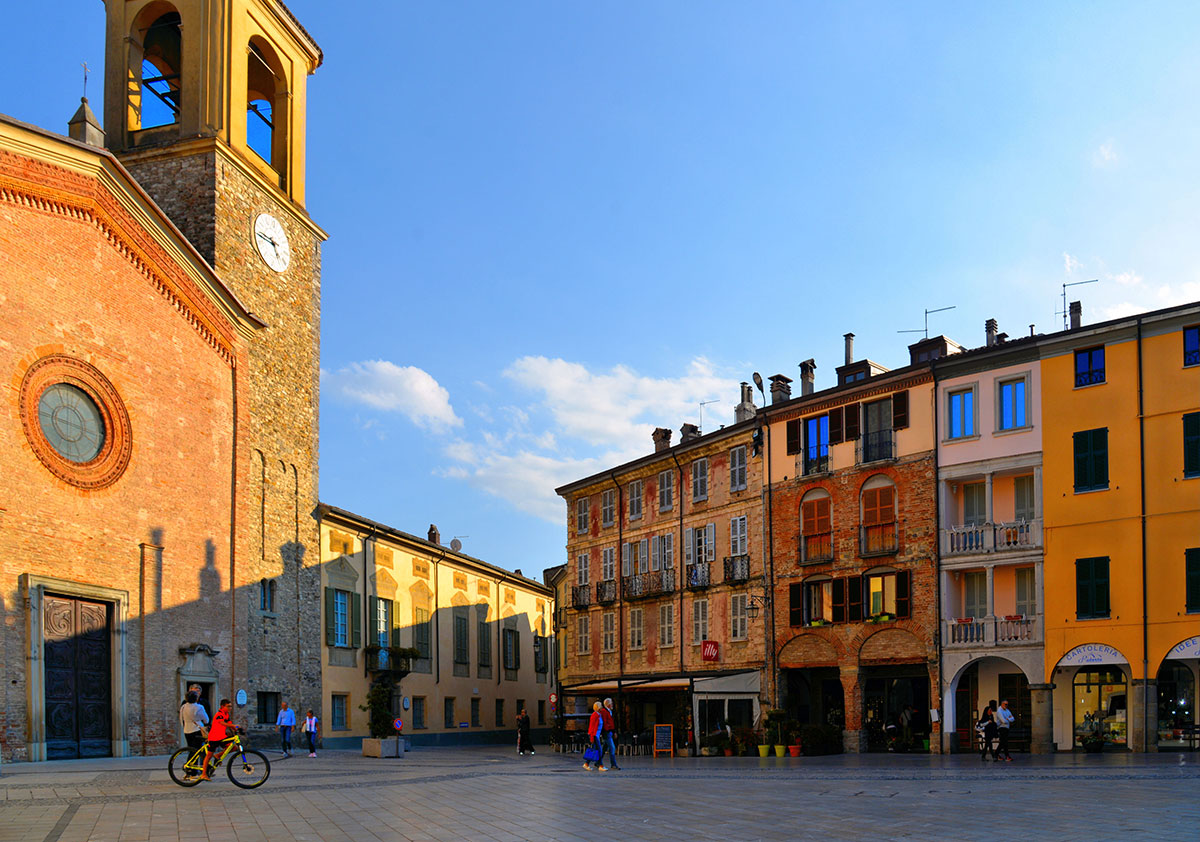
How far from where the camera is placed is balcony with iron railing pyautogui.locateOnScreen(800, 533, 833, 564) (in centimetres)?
3862

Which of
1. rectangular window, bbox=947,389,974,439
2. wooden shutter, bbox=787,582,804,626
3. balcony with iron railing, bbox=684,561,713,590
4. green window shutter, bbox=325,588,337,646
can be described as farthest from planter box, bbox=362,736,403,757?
rectangular window, bbox=947,389,974,439

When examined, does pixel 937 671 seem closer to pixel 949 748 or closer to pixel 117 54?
pixel 949 748

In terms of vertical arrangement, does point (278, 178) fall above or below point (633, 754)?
above

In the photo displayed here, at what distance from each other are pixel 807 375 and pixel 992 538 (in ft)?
36.5

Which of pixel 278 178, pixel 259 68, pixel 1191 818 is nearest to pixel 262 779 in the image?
pixel 1191 818

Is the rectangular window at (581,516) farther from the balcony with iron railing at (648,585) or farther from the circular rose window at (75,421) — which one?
the circular rose window at (75,421)

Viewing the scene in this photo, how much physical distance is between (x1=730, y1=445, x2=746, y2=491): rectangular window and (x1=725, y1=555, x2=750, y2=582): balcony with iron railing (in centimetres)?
253

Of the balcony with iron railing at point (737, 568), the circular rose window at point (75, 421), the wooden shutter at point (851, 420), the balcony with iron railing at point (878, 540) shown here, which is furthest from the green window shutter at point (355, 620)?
the wooden shutter at point (851, 420)

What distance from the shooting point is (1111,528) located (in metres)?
31.6

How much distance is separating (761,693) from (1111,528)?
13.5m

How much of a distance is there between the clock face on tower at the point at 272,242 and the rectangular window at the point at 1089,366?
86.0 feet

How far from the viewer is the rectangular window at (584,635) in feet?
165

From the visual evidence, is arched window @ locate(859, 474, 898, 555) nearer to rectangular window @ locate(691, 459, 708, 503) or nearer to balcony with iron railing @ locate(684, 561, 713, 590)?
balcony with iron railing @ locate(684, 561, 713, 590)

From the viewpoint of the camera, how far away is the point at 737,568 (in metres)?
41.7
